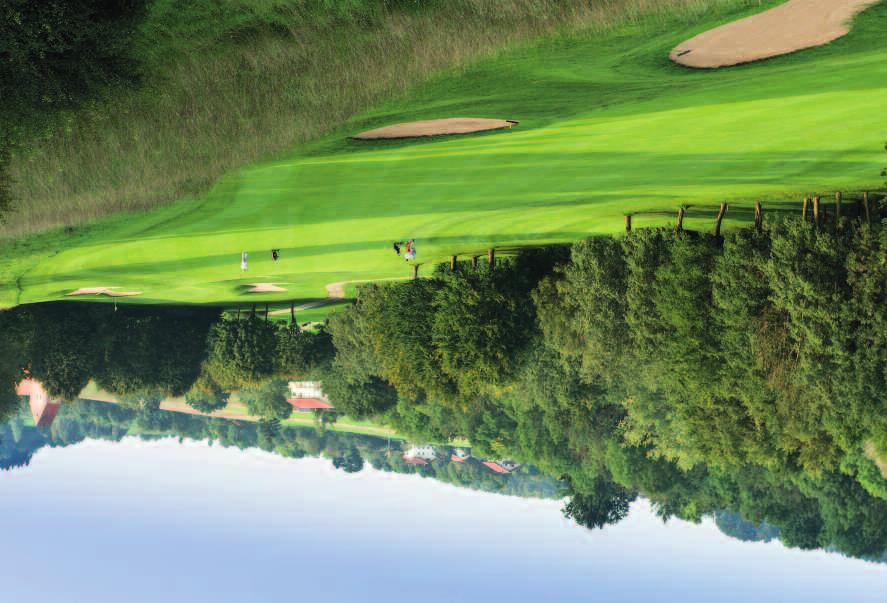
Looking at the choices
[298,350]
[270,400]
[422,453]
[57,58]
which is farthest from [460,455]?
[57,58]

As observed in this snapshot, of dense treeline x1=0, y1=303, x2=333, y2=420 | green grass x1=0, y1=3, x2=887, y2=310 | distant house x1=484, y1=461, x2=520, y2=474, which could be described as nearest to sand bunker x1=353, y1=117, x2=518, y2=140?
green grass x1=0, y1=3, x2=887, y2=310

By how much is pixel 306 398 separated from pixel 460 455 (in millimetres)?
35772

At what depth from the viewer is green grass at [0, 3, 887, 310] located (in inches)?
1051

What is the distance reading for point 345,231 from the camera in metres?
42.8

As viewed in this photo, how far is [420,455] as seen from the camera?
178 meters

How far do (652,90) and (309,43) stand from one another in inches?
482

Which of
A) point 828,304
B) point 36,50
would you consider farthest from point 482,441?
point 36,50

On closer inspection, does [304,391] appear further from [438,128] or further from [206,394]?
[438,128]

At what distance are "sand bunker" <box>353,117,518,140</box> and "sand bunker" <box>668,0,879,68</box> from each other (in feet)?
25.0

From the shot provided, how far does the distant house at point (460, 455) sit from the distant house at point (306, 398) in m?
30.4

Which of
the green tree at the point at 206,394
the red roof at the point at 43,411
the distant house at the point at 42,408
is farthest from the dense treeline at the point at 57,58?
Result: the red roof at the point at 43,411

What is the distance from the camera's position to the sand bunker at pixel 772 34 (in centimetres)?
2527

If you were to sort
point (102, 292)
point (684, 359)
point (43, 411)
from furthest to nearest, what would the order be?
point (43, 411) < point (102, 292) < point (684, 359)

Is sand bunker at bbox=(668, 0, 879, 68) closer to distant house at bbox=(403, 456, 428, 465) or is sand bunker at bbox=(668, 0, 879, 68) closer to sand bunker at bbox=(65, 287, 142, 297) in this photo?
sand bunker at bbox=(65, 287, 142, 297)
